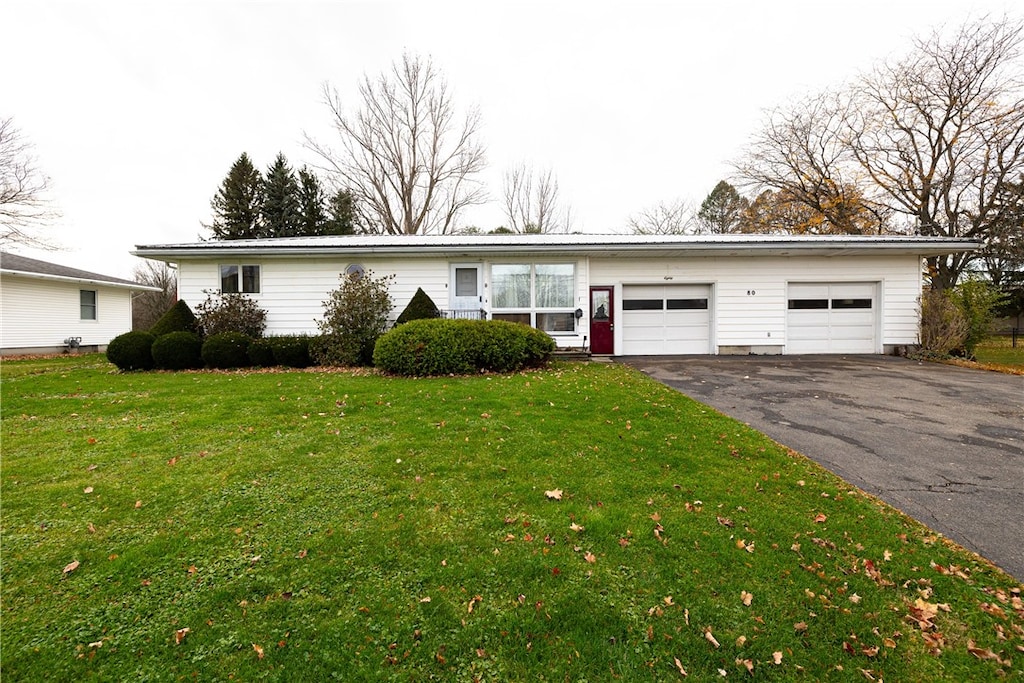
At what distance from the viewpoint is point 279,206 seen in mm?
24875

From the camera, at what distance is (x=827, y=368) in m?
9.35

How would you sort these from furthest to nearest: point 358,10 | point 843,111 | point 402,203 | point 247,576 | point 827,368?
point 402,203 < point 843,111 < point 358,10 < point 827,368 < point 247,576

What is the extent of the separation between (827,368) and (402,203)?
21467mm

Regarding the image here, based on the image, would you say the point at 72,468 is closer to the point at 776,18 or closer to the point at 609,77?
the point at 776,18

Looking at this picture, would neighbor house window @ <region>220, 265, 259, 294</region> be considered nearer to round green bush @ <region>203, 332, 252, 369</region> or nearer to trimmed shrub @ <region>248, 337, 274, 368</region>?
round green bush @ <region>203, 332, 252, 369</region>

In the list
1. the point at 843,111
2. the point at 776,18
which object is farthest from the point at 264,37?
the point at 843,111

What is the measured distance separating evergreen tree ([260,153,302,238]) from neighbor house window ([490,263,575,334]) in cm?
1979

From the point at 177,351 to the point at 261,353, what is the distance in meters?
1.74

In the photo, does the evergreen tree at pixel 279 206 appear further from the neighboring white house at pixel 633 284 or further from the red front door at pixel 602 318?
the red front door at pixel 602 318

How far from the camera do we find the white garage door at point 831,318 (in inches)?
462

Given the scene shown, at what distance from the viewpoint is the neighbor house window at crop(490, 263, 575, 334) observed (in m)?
11.2

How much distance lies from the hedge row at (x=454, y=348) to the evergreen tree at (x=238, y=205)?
22.8 meters

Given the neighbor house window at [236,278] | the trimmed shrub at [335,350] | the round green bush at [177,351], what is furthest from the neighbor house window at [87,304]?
the trimmed shrub at [335,350]

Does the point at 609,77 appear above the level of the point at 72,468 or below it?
above
